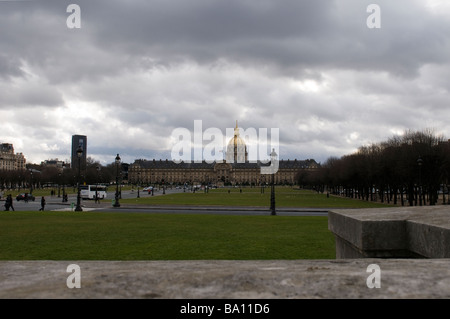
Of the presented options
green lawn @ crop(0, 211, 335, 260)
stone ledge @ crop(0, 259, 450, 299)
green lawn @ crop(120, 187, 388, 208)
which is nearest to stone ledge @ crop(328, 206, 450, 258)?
stone ledge @ crop(0, 259, 450, 299)

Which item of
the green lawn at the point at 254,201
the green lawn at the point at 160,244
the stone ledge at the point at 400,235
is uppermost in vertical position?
the stone ledge at the point at 400,235

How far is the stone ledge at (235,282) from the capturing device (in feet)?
8.87

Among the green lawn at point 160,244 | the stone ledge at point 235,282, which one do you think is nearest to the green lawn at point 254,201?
the green lawn at point 160,244

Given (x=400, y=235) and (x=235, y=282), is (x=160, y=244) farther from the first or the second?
(x=235, y=282)

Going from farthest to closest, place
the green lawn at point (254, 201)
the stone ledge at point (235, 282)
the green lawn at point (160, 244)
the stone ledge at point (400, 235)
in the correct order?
the green lawn at point (254, 201) < the green lawn at point (160, 244) < the stone ledge at point (400, 235) < the stone ledge at point (235, 282)

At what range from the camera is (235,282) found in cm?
297

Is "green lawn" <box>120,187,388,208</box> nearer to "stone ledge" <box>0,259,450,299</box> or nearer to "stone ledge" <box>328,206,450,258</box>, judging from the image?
"stone ledge" <box>328,206,450,258</box>

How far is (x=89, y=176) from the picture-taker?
146125 mm

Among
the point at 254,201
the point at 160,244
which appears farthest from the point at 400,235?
the point at 254,201

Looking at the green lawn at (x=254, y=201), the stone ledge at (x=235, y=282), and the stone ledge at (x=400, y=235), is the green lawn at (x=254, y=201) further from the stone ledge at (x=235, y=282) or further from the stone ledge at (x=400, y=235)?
the stone ledge at (x=235, y=282)

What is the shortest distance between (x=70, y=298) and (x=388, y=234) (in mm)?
4797

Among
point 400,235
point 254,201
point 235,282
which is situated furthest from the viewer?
point 254,201
